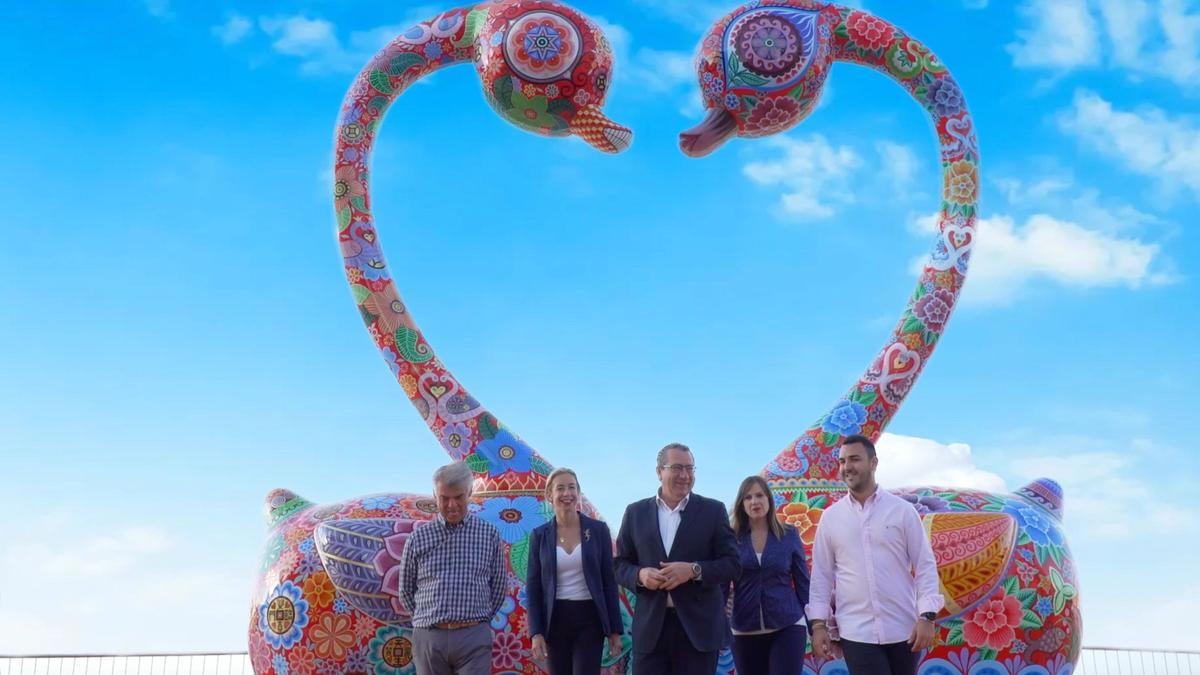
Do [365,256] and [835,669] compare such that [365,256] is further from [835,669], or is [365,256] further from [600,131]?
[835,669]

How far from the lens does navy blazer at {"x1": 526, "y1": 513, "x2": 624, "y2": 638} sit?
5125mm

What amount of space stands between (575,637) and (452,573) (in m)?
0.63

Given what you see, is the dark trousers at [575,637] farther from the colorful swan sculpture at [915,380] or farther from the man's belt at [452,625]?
the colorful swan sculpture at [915,380]

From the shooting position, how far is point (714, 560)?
4816 mm

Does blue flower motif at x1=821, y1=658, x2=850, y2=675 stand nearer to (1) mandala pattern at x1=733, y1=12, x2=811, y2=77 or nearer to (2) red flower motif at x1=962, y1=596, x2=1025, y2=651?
(2) red flower motif at x1=962, y1=596, x2=1025, y2=651

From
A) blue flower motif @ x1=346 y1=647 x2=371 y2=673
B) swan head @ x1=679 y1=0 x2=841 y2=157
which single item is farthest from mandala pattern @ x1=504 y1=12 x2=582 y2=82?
blue flower motif @ x1=346 y1=647 x2=371 y2=673

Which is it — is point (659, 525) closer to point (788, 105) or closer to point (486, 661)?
point (486, 661)

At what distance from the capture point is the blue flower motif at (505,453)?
279 inches

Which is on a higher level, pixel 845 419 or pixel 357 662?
pixel 845 419

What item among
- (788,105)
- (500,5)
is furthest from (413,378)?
(788,105)

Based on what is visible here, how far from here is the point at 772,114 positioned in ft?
24.7

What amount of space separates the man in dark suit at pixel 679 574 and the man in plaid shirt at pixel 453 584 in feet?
1.77

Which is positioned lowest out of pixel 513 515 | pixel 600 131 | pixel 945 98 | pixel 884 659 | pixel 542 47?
pixel 884 659


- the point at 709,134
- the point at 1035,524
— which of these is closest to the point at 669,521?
the point at 1035,524
